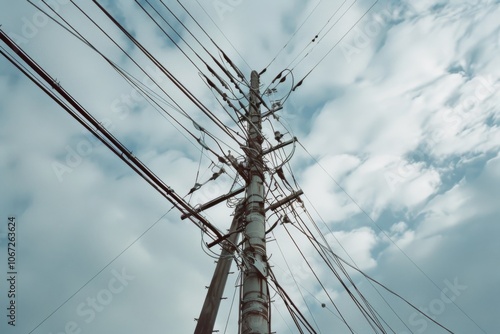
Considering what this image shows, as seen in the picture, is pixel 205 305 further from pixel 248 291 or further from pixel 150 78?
pixel 150 78

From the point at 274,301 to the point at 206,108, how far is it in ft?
13.4

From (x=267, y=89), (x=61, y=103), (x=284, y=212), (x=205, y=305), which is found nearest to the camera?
(x=61, y=103)

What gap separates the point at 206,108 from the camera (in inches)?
299

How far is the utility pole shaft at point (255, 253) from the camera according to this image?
571cm

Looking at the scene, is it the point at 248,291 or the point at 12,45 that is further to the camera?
the point at 248,291

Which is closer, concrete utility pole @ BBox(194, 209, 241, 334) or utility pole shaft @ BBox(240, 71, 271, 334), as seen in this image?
utility pole shaft @ BBox(240, 71, 271, 334)

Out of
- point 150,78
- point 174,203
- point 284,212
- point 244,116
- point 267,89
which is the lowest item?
point 174,203

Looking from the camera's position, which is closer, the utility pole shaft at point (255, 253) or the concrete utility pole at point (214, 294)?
the utility pole shaft at point (255, 253)

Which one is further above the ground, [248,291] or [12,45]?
[12,45]

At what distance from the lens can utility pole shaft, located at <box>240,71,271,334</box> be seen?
18.7 ft

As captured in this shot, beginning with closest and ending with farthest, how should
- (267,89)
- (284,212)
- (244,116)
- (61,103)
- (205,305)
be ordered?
(61,103), (205,305), (284,212), (244,116), (267,89)

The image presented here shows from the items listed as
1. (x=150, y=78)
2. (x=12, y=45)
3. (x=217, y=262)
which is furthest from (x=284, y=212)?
(x=12, y=45)

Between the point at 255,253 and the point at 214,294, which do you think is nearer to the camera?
the point at 255,253

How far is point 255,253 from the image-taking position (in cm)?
654
